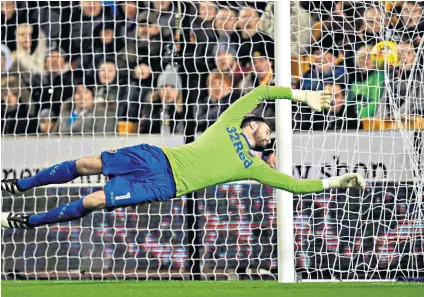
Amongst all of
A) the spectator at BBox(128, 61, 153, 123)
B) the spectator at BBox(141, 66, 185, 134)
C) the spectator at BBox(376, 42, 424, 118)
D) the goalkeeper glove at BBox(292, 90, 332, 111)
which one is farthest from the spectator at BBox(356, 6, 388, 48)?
the goalkeeper glove at BBox(292, 90, 332, 111)

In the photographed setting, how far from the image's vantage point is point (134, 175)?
19.1ft

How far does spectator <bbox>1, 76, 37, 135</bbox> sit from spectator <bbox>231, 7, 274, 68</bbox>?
6.90ft

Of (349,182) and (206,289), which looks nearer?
(349,182)

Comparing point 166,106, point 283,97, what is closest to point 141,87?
point 166,106

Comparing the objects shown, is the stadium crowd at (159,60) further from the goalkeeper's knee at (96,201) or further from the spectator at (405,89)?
the goalkeeper's knee at (96,201)

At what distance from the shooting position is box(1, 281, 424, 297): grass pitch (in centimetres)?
547

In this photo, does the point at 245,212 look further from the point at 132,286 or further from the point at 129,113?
the point at 132,286

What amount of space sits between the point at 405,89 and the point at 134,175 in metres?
3.11

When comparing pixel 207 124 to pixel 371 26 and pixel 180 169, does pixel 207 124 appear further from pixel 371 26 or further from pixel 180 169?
pixel 180 169

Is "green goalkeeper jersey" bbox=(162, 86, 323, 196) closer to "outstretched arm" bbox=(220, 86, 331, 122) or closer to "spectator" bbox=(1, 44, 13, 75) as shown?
"outstretched arm" bbox=(220, 86, 331, 122)

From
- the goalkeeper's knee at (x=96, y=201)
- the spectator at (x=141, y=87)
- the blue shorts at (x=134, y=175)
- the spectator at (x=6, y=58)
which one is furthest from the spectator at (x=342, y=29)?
the spectator at (x=6, y=58)

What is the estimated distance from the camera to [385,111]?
308 inches

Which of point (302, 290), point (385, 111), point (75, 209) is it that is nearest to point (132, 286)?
point (75, 209)

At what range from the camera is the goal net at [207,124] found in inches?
306
